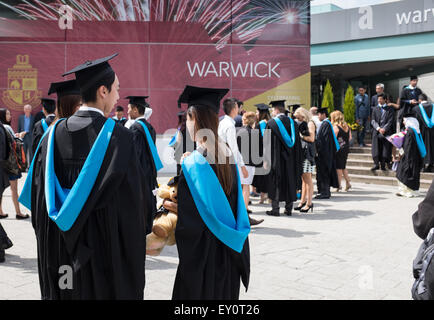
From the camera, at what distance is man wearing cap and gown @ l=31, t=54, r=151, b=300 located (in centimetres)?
229

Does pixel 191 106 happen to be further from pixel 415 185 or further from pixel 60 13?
pixel 60 13

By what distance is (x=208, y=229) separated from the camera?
2.65 m

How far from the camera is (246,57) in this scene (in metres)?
13.8

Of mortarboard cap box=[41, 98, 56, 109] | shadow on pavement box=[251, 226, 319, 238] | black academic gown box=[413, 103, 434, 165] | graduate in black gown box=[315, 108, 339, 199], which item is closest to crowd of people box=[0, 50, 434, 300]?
shadow on pavement box=[251, 226, 319, 238]

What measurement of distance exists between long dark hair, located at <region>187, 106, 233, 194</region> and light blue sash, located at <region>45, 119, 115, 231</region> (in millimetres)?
638

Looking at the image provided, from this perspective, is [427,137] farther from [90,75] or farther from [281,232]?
[90,75]

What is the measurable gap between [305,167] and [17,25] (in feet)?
33.4

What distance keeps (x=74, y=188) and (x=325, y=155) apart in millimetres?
8244

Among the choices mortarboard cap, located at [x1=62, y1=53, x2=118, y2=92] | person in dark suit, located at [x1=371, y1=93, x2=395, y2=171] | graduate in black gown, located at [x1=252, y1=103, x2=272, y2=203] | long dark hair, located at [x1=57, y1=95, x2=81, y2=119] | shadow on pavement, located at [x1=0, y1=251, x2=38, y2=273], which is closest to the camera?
mortarboard cap, located at [x1=62, y1=53, x2=118, y2=92]

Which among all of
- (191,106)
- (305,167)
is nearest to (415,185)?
(305,167)

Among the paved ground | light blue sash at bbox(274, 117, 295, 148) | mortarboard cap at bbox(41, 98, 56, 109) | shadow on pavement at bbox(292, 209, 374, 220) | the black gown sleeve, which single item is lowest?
the paved ground

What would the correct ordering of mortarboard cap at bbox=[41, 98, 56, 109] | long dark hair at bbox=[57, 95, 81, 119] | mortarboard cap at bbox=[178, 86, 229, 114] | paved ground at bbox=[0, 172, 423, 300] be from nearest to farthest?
mortarboard cap at bbox=[178, 86, 229, 114], long dark hair at bbox=[57, 95, 81, 119], paved ground at bbox=[0, 172, 423, 300], mortarboard cap at bbox=[41, 98, 56, 109]

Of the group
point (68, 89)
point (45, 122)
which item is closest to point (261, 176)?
point (45, 122)

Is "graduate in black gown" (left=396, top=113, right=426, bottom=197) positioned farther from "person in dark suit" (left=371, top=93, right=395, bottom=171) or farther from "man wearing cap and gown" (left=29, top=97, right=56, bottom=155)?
"man wearing cap and gown" (left=29, top=97, right=56, bottom=155)
